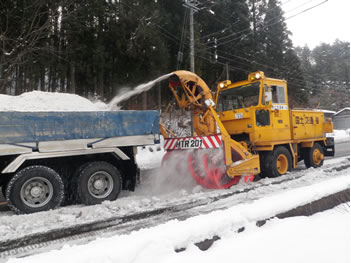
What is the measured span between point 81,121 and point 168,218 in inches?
92.4

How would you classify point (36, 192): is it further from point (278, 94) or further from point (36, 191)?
point (278, 94)

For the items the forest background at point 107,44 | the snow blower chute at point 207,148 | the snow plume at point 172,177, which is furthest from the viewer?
the forest background at point 107,44

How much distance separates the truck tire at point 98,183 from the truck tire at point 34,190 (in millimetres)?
384

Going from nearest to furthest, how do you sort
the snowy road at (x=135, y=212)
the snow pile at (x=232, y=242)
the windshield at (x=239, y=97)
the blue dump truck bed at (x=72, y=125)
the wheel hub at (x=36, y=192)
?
the snow pile at (x=232, y=242) → the snowy road at (x=135, y=212) → the blue dump truck bed at (x=72, y=125) → the wheel hub at (x=36, y=192) → the windshield at (x=239, y=97)

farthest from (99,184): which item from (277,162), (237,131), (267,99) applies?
(277,162)

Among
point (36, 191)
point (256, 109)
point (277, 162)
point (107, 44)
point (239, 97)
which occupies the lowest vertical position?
point (36, 191)

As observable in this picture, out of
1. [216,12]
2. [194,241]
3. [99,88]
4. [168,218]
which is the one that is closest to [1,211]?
[168,218]

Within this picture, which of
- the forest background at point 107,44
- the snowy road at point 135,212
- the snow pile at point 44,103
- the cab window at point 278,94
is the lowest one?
the snowy road at point 135,212

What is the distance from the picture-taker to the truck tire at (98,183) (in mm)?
4918

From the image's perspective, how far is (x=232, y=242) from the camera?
3.11 meters

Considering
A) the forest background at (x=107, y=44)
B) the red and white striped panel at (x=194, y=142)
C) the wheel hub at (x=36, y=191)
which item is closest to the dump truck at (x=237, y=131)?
the red and white striped panel at (x=194, y=142)

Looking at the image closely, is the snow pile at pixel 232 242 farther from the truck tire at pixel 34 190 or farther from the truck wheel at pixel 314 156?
the truck wheel at pixel 314 156

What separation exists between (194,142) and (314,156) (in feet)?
15.2

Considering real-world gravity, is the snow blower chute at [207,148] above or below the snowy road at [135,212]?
above
